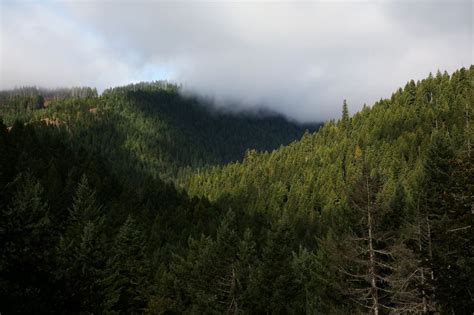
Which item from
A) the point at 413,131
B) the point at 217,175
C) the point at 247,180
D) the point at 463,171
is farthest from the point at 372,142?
the point at 463,171

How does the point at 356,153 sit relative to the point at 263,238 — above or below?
above

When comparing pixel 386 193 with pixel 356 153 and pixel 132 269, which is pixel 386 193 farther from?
pixel 356 153

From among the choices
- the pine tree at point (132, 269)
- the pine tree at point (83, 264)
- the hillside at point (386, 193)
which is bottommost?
the pine tree at point (132, 269)

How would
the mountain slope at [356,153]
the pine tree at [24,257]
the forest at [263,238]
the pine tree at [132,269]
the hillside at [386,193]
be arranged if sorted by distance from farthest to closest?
the mountain slope at [356,153] → the pine tree at [132,269] → the hillside at [386,193] → the forest at [263,238] → the pine tree at [24,257]

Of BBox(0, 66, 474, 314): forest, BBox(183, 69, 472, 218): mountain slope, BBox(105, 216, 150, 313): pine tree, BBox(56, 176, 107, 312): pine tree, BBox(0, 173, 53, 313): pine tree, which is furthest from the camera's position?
BBox(183, 69, 472, 218): mountain slope

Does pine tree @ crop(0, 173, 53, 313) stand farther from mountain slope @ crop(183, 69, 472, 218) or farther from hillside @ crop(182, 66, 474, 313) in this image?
mountain slope @ crop(183, 69, 472, 218)

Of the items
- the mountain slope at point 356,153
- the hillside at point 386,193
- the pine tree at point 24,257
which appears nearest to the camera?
the pine tree at point 24,257

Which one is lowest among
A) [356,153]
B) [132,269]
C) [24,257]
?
[132,269]

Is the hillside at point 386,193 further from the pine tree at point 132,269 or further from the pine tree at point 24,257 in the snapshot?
the pine tree at point 132,269

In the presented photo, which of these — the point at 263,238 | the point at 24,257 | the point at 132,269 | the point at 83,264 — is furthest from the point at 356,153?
the point at 24,257

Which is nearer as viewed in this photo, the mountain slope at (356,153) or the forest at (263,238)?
the forest at (263,238)

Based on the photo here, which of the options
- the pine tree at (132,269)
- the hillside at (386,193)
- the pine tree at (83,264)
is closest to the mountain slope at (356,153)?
the hillside at (386,193)

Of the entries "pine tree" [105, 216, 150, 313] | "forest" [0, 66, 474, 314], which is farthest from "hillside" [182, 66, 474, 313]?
"pine tree" [105, 216, 150, 313]

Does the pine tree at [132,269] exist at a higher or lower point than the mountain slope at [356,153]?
lower
